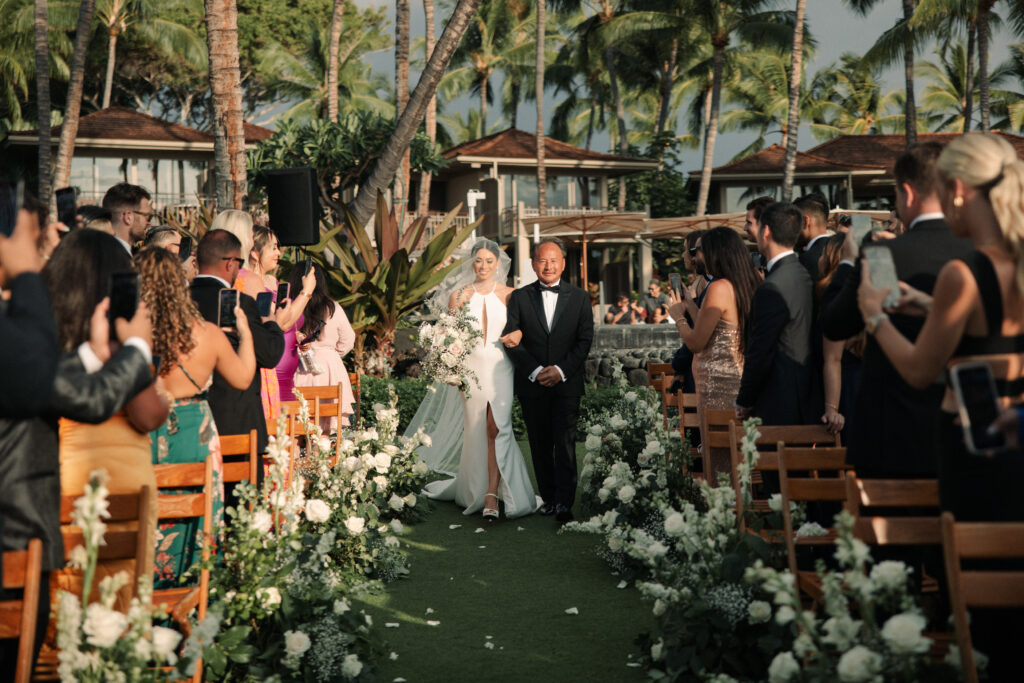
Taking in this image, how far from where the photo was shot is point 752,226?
6.11m

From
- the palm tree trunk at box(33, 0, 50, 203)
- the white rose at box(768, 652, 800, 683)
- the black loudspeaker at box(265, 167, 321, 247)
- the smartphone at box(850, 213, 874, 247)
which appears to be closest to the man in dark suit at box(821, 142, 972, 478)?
the smartphone at box(850, 213, 874, 247)

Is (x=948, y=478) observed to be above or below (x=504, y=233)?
below

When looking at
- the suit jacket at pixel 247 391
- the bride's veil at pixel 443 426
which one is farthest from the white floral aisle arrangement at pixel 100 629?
the bride's veil at pixel 443 426

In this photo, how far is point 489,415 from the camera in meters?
8.16

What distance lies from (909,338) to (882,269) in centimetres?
52

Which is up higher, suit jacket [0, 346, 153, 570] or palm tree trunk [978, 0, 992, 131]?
palm tree trunk [978, 0, 992, 131]

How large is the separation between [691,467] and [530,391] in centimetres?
171

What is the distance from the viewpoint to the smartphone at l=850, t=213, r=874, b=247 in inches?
151

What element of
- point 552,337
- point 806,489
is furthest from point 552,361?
point 806,489

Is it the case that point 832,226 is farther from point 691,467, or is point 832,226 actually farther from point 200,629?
point 200,629

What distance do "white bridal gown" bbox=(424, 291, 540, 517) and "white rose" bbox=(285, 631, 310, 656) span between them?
4237mm

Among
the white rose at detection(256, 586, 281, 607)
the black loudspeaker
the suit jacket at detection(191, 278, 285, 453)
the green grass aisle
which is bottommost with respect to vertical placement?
the green grass aisle

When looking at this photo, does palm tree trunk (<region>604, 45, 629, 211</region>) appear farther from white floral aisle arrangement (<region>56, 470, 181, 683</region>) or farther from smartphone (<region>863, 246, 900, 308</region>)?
white floral aisle arrangement (<region>56, 470, 181, 683</region>)

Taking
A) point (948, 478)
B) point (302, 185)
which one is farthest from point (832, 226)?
point (948, 478)
